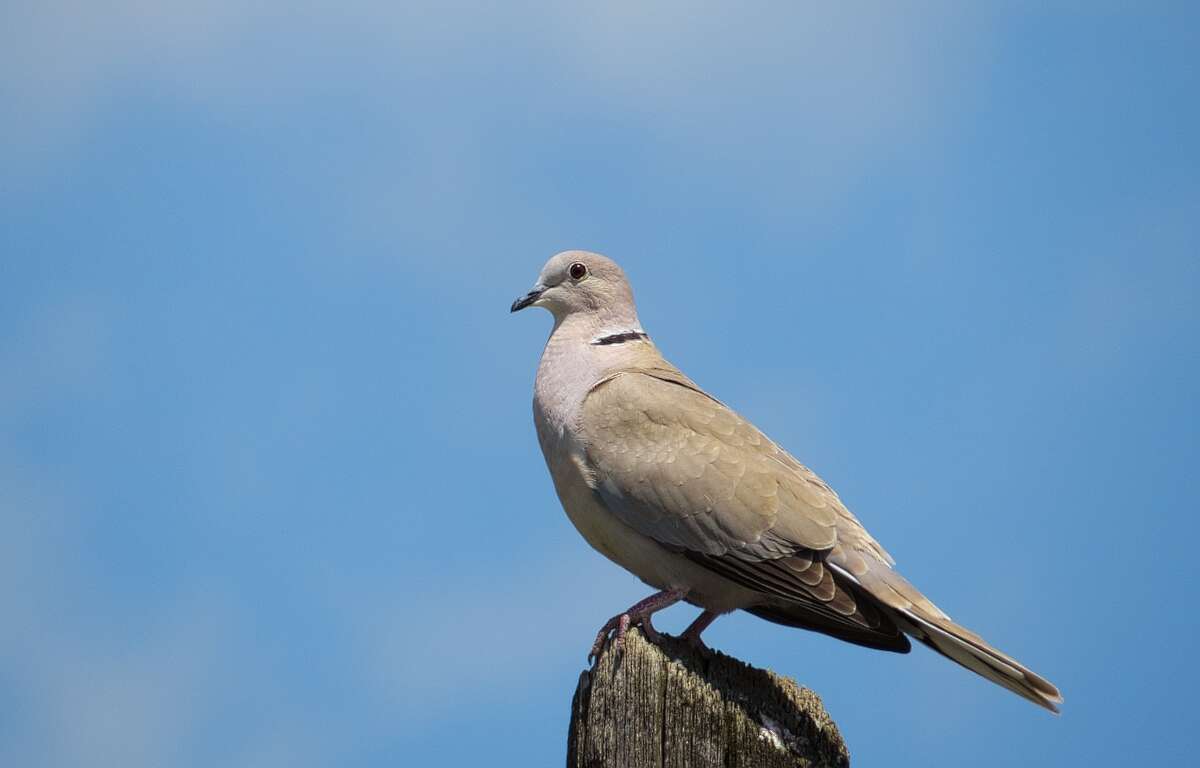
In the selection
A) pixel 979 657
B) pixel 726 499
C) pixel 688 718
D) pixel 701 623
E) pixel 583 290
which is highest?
pixel 583 290

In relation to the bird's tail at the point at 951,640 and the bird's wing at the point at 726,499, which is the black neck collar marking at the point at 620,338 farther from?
the bird's tail at the point at 951,640

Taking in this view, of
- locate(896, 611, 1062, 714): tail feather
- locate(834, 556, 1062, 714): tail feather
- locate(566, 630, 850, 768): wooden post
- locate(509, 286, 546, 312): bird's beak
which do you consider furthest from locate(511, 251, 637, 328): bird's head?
locate(566, 630, 850, 768): wooden post

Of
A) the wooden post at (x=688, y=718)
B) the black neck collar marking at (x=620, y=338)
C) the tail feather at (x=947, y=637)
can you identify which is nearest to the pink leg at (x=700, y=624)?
the tail feather at (x=947, y=637)

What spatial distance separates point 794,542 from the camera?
485 cm

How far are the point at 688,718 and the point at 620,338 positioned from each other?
2.83m

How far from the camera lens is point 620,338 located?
6.14m

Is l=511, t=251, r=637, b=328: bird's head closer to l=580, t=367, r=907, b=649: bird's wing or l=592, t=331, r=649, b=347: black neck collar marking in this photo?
l=592, t=331, r=649, b=347: black neck collar marking

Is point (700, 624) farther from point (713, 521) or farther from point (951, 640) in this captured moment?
point (951, 640)

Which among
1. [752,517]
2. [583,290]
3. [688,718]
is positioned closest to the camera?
[688,718]

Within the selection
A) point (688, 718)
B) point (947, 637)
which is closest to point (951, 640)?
point (947, 637)

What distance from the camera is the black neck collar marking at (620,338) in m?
6.07

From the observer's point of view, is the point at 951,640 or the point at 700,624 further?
the point at 700,624

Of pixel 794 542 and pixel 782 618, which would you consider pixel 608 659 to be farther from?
pixel 782 618

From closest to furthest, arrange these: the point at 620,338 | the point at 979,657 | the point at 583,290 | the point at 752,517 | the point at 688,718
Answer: the point at 688,718 → the point at 979,657 → the point at 752,517 → the point at 620,338 → the point at 583,290
